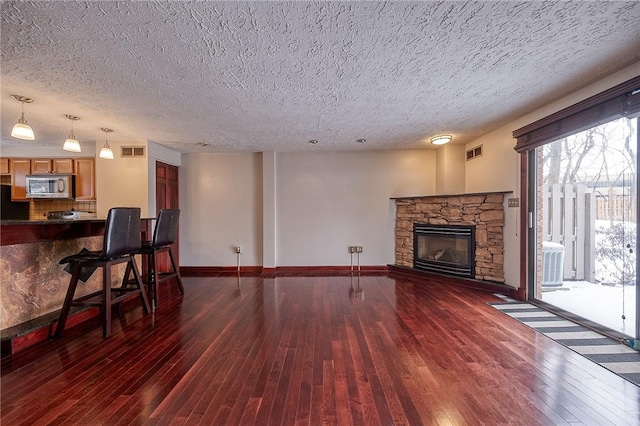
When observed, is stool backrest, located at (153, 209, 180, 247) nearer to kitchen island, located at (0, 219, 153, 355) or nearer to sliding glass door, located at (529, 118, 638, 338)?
kitchen island, located at (0, 219, 153, 355)

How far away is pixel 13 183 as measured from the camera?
4.81 metres

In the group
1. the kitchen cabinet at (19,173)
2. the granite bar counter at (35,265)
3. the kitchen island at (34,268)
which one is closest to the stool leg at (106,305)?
the kitchen island at (34,268)

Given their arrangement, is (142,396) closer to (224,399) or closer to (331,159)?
(224,399)

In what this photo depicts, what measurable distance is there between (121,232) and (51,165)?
146 inches

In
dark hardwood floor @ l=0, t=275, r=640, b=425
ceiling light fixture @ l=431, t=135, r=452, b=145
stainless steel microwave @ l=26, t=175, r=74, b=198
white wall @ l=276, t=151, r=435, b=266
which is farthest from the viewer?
white wall @ l=276, t=151, r=435, b=266

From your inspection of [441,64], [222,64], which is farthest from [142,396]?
[441,64]

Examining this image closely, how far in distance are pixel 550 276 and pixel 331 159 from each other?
3.95m

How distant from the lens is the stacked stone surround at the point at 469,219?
394 centimetres

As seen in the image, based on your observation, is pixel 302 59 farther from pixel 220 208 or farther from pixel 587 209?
pixel 220 208

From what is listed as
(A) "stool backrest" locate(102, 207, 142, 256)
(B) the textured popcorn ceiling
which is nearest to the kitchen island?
(A) "stool backrest" locate(102, 207, 142, 256)

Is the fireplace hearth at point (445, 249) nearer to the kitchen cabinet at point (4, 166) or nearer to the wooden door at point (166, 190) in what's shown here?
the wooden door at point (166, 190)

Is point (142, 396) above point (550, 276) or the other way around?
the other way around

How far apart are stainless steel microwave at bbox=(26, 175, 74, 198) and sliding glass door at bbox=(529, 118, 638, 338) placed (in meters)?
7.35

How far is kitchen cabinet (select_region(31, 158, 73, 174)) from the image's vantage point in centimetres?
479
